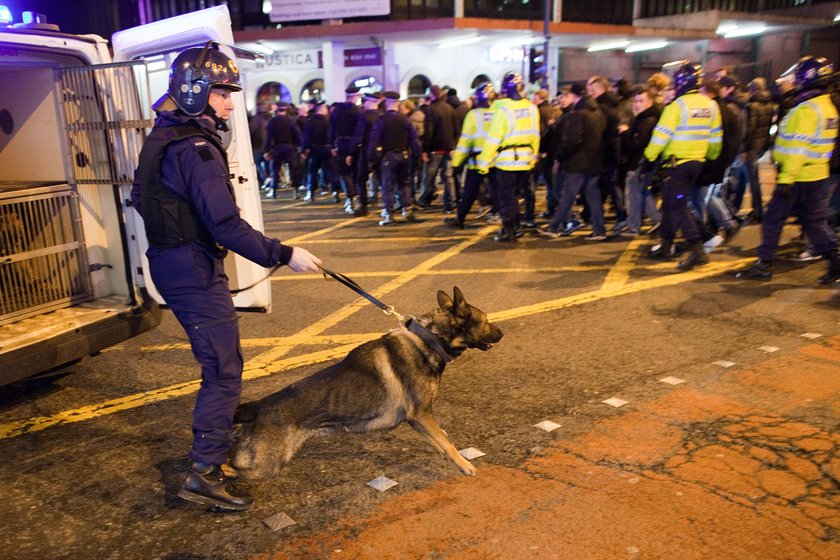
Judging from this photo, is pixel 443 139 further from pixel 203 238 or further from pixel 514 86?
pixel 203 238

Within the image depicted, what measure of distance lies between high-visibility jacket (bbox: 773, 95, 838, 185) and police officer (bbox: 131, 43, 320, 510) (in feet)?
17.4

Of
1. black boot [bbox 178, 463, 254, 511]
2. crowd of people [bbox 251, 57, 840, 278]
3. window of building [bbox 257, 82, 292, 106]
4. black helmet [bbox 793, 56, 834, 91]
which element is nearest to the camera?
black boot [bbox 178, 463, 254, 511]

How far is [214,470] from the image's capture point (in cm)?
314

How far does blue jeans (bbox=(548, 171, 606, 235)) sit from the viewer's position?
8.80 meters

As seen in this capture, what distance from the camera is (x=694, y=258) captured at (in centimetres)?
741

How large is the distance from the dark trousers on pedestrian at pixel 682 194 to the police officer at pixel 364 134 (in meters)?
5.30

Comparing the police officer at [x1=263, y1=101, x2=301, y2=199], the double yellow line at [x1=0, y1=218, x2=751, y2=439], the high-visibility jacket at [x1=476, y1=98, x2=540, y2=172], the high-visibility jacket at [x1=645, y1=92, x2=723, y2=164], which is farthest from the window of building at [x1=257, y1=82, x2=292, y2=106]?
the high-visibility jacket at [x1=645, y1=92, x2=723, y2=164]

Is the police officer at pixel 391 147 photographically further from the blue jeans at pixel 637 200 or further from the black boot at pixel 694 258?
the black boot at pixel 694 258

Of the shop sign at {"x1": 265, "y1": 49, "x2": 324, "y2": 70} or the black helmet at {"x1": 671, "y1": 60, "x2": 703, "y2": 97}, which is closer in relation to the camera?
the black helmet at {"x1": 671, "y1": 60, "x2": 703, "y2": 97}

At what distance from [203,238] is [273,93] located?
24348mm

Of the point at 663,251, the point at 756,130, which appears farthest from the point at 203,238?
the point at 756,130

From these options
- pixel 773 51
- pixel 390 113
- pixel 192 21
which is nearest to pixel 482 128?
pixel 390 113

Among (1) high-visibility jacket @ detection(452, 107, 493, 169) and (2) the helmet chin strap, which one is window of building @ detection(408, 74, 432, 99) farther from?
(2) the helmet chin strap

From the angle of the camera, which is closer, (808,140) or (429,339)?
(429,339)
